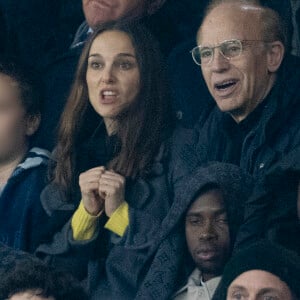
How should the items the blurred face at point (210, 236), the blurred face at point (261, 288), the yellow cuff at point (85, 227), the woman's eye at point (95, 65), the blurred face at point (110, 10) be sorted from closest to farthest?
1. the blurred face at point (261, 288)
2. the blurred face at point (210, 236)
3. the yellow cuff at point (85, 227)
4. the woman's eye at point (95, 65)
5. the blurred face at point (110, 10)

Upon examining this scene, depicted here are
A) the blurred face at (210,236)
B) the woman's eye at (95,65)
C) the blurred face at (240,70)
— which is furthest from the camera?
the woman's eye at (95,65)

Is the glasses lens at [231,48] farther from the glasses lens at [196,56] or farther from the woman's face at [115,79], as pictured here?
the woman's face at [115,79]

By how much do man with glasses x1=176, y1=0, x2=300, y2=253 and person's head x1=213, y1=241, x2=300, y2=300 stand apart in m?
0.29

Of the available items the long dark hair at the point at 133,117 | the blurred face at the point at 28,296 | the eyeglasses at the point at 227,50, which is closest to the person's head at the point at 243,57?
the eyeglasses at the point at 227,50

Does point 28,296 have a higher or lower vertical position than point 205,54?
lower

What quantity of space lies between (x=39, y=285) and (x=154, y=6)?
1.02 m

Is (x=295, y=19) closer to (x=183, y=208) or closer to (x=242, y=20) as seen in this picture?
(x=242, y=20)

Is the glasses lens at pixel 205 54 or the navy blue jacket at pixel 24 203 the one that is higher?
the glasses lens at pixel 205 54

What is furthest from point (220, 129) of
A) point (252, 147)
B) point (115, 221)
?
point (115, 221)

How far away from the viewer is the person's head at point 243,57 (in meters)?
5.02

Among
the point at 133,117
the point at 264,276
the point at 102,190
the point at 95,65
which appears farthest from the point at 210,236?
the point at 95,65

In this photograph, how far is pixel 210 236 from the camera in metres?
4.88

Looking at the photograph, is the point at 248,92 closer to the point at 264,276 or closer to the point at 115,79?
the point at 115,79

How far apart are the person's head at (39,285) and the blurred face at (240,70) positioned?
728 mm
